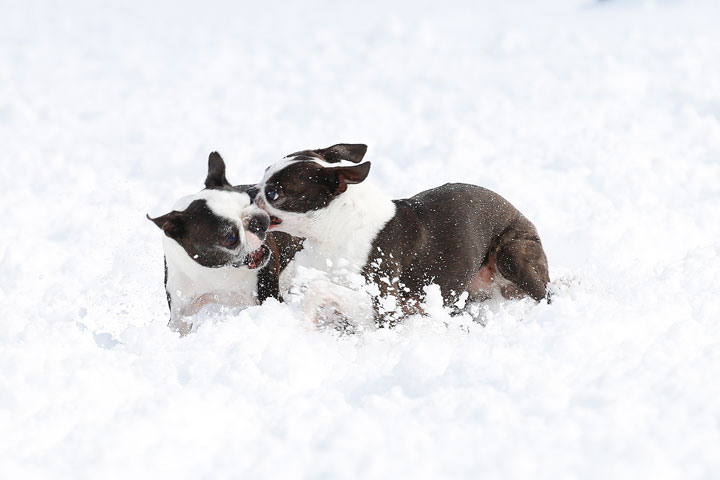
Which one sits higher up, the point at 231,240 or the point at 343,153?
the point at 343,153

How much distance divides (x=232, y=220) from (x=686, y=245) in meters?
4.72

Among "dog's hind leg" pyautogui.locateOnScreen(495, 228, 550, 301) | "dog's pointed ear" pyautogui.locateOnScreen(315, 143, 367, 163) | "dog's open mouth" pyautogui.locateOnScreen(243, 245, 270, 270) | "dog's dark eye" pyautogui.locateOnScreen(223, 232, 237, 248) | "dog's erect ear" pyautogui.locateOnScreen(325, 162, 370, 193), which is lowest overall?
"dog's open mouth" pyautogui.locateOnScreen(243, 245, 270, 270)

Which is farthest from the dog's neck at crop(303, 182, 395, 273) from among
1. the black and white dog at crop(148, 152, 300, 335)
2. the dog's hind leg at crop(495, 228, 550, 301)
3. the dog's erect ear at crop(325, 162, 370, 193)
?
the dog's hind leg at crop(495, 228, 550, 301)

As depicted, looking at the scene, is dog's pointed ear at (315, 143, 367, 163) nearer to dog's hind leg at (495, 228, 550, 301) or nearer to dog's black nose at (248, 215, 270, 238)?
dog's black nose at (248, 215, 270, 238)

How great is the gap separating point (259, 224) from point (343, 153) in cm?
81

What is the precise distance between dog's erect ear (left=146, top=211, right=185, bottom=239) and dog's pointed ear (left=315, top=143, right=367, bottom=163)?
1.08 metres

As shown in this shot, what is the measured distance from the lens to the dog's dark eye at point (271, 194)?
5.39m

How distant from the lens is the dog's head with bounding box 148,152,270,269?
540 centimetres

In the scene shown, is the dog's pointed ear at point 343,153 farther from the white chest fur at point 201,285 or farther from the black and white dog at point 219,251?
the white chest fur at point 201,285

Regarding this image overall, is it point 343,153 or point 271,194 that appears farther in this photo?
point 343,153

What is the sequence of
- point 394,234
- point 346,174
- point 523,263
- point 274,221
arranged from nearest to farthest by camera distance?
1. point 346,174
2. point 274,221
3. point 394,234
4. point 523,263

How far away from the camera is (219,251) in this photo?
18.0 feet

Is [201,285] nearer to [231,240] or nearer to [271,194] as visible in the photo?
[231,240]

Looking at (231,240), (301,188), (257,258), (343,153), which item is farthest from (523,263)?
(231,240)
